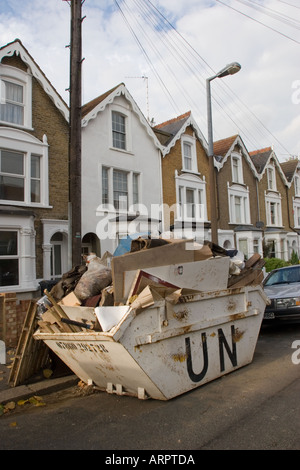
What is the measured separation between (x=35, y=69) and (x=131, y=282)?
11464mm

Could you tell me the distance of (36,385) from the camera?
17.2ft

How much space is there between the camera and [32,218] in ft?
40.1

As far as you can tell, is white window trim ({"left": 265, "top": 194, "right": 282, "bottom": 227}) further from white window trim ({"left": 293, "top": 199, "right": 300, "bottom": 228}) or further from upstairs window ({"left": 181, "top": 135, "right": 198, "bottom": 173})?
upstairs window ({"left": 181, "top": 135, "right": 198, "bottom": 173})

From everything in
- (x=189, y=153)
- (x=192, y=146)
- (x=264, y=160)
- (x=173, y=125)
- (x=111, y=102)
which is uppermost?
(x=173, y=125)

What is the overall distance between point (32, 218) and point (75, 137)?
529 centimetres

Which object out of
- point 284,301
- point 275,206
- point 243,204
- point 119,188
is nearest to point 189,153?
point 243,204

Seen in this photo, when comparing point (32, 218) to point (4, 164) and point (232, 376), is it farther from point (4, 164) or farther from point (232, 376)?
point (232, 376)

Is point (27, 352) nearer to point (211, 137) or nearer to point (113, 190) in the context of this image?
point (211, 137)

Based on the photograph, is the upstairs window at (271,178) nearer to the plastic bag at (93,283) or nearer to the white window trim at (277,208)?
the white window trim at (277,208)

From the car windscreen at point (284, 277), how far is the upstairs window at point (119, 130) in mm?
8966

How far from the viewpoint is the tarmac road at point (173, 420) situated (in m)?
3.38

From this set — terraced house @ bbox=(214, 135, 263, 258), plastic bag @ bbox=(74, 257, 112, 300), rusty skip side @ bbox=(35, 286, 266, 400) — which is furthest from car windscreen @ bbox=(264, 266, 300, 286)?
terraced house @ bbox=(214, 135, 263, 258)

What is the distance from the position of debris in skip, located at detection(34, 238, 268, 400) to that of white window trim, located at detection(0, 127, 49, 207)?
7.76 metres

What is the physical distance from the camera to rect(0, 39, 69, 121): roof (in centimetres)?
1229
